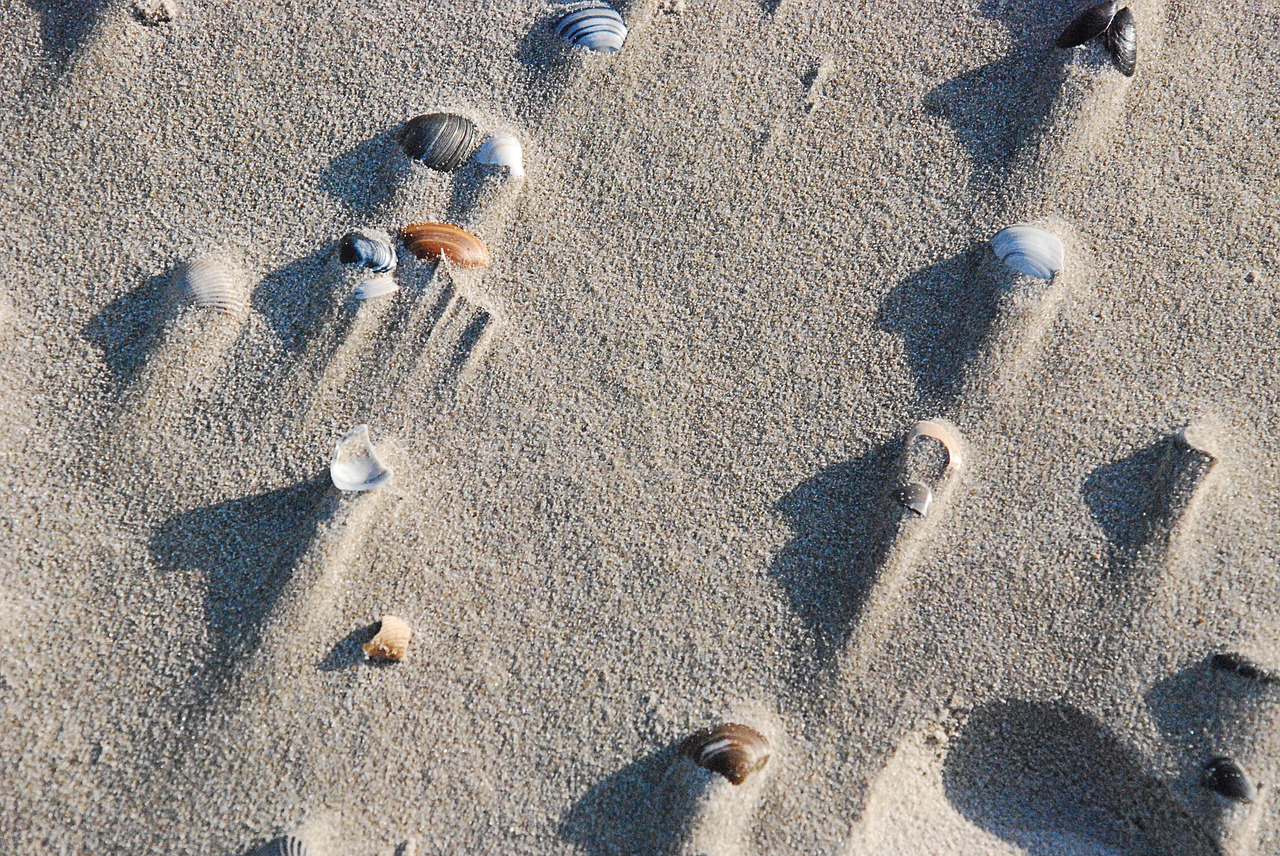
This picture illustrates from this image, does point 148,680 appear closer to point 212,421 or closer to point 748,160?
point 212,421

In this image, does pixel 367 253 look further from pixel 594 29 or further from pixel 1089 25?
pixel 1089 25

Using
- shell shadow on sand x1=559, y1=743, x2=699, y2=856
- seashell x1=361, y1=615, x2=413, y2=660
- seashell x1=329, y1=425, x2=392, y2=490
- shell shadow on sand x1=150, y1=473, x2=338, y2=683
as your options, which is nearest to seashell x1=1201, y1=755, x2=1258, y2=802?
shell shadow on sand x1=559, y1=743, x2=699, y2=856

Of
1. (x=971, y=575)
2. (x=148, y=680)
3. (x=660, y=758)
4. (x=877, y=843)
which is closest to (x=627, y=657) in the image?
(x=660, y=758)

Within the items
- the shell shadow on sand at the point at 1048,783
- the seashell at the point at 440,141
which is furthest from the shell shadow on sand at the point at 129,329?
the shell shadow on sand at the point at 1048,783

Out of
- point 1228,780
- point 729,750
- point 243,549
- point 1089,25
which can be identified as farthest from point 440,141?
point 1228,780

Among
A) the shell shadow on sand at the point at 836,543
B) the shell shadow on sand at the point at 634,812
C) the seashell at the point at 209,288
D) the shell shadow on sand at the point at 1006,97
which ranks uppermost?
the shell shadow on sand at the point at 1006,97

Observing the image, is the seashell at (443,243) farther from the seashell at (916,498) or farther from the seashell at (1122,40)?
the seashell at (1122,40)
